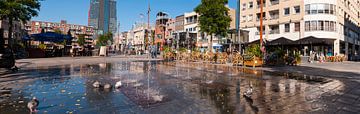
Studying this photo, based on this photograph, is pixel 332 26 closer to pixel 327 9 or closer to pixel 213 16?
pixel 327 9

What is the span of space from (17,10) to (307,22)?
131 feet

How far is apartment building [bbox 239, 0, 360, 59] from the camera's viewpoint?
36.5 meters

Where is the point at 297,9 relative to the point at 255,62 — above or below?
above

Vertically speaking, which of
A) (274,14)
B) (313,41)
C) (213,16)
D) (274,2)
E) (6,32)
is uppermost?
(274,2)

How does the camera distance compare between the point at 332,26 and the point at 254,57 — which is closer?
the point at 254,57

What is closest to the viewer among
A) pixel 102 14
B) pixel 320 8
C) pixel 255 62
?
pixel 255 62

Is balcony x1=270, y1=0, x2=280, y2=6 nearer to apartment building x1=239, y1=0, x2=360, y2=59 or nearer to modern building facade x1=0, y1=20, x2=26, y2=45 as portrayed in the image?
apartment building x1=239, y1=0, x2=360, y2=59

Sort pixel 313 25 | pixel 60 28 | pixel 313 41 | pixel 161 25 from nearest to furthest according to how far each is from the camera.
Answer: pixel 313 41 < pixel 313 25 < pixel 161 25 < pixel 60 28

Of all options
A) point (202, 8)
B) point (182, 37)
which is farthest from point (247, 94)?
point (182, 37)

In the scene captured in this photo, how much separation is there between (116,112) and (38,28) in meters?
152

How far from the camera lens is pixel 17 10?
2273 centimetres

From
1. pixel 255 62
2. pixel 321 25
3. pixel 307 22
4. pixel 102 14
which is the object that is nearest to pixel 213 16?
pixel 255 62

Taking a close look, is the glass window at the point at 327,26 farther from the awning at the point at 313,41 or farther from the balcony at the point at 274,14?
the balcony at the point at 274,14

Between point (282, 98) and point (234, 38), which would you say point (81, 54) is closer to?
point (234, 38)
